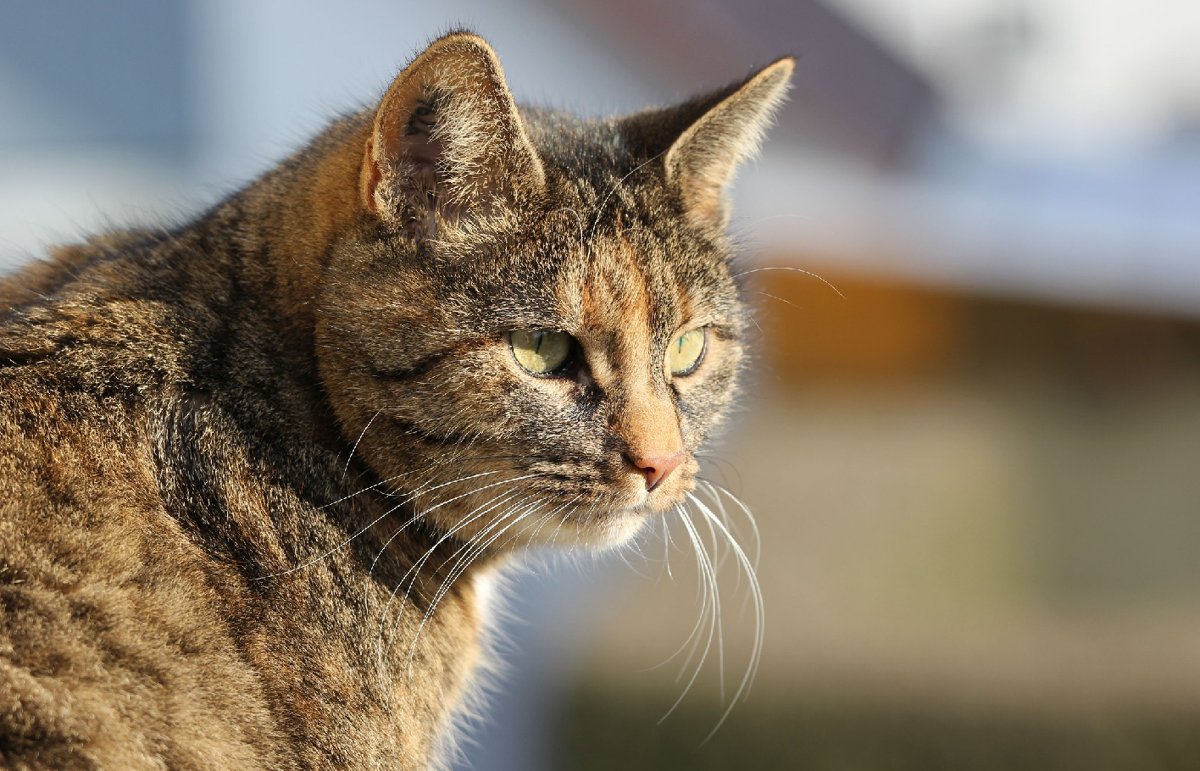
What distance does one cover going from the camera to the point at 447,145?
193 cm

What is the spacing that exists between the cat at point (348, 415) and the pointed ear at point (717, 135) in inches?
0.7

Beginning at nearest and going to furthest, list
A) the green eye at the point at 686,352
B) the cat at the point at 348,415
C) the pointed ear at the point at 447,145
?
the cat at the point at 348,415, the pointed ear at the point at 447,145, the green eye at the point at 686,352

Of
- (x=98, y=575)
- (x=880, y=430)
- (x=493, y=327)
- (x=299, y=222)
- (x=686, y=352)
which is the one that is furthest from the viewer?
(x=880, y=430)

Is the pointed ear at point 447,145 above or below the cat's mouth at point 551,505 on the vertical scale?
above

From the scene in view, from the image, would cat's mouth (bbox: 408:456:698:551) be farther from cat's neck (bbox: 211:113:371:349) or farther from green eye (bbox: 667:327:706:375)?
cat's neck (bbox: 211:113:371:349)

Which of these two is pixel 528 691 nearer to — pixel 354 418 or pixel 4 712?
pixel 354 418

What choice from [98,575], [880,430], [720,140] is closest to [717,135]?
[720,140]

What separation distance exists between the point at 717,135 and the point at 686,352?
43cm

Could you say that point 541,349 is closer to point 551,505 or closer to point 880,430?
point 551,505

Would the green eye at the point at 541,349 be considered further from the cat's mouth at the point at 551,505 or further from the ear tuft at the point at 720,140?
the ear tuft at the point at 720,140

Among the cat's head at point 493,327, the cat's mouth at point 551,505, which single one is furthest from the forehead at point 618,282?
the cat's mouth at point 551,505

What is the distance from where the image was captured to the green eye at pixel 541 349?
1.93 m

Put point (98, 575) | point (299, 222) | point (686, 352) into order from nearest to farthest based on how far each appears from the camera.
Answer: point (98, 575), point (299, 222), point (686, 352)

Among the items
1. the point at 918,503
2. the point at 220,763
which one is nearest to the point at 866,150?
the point at 918,503
